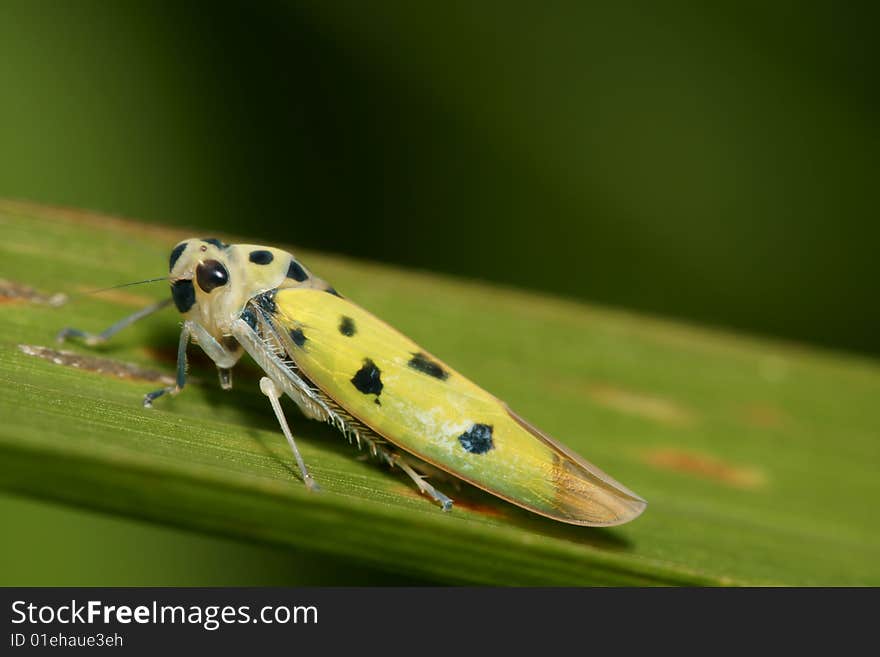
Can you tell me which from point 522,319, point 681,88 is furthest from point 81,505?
point 681,88

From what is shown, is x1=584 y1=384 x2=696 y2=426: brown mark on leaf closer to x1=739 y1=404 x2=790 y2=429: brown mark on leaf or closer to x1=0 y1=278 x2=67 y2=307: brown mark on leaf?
x1=739 y1=404 x2=790 y2=429: brown mark on leaf

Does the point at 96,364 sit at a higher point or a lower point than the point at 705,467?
higher

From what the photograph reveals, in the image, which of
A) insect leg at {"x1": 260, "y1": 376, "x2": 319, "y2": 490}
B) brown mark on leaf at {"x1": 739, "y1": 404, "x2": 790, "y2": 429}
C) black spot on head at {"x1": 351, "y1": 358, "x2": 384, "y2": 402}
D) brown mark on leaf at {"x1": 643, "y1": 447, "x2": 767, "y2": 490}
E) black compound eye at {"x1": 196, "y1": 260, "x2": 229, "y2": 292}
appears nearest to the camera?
insect leg at {"x1": 260, "y1": 376, "x2": 319, "y2": 490}

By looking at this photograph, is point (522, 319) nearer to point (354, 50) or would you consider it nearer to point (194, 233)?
point (194, 233)

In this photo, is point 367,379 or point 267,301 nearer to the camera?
point 367,379

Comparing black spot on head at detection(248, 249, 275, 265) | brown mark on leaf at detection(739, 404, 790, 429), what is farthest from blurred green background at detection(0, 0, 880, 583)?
black spot on head at detection(248, 249, 275, 265)

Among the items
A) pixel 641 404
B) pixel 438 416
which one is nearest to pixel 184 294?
pixel 438 416

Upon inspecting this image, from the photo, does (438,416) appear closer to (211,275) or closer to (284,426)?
(284,426)

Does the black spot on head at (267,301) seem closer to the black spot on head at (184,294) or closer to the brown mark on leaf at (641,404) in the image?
the black spot on head at (184,294)
